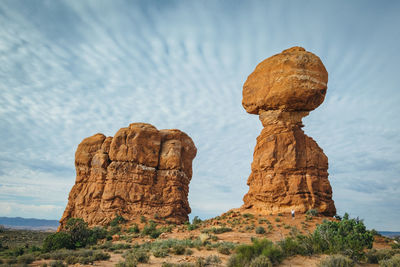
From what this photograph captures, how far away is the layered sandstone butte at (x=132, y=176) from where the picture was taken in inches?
1291

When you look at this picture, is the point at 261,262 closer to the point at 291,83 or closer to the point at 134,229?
the point at 291,83

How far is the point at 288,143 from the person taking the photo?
84.6 ft

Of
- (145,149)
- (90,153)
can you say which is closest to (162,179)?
(145,149)

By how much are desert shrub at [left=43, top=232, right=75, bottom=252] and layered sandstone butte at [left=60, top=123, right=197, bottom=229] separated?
10907mm

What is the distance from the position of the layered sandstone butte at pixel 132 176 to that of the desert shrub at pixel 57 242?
35.8 ft

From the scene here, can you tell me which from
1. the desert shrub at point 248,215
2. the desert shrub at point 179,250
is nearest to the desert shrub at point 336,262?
the desert shrub at point 179,250

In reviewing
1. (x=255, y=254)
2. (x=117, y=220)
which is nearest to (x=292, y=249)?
(x=255, y=254)

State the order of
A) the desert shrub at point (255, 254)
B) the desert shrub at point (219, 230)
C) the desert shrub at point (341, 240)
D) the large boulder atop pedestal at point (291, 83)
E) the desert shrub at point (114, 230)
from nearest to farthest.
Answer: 1. the desert shrub at point (255, 254)
2. the desert shrub at point (341, 240)
3. the desert shrub at point (219, 230)
4. the large boulder atop pedestal at point (291, 83)
5. the desert shrub at point (114, 230)

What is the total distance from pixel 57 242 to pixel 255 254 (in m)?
15.7

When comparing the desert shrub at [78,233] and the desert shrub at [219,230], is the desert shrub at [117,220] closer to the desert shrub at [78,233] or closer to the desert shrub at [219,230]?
the desert shrub at [78,233]

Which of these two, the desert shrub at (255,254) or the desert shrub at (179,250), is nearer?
the desert shrub at (255,254)

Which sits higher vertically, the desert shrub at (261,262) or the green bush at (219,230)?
the green bush at (219,230)

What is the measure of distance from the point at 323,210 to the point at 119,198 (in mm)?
23392

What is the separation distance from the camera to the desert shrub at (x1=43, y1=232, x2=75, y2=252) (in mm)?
19122
